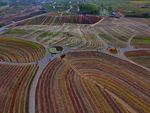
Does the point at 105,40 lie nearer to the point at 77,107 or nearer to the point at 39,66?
the point at 39,66

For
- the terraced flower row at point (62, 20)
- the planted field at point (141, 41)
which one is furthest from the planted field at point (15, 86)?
the terraced flower row at point (62, 20)

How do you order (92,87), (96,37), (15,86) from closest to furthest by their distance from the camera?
(92,87) → (15,86) → (96,37)

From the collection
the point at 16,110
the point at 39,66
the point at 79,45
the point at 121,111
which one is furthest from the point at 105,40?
the point at 16,110

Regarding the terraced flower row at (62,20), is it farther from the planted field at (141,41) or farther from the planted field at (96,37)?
the planted field at (141,41)

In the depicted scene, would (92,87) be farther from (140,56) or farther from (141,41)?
(141,41)

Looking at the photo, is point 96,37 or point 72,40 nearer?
point 72,40

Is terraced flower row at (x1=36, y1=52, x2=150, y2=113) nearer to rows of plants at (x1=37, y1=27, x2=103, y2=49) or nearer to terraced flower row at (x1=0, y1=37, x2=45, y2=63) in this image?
terraced flower row at (x1=0, y1=37, x2=45, y2=63)

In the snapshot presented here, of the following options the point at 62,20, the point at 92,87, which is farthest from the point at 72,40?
the point at 62,20
